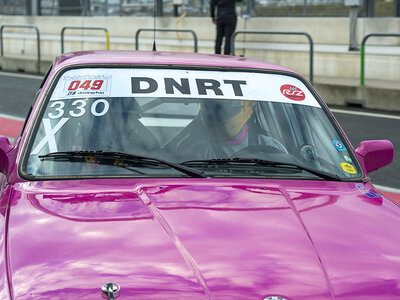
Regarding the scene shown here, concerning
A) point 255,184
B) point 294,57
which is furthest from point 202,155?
point 294,57

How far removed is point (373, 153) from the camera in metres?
4.14

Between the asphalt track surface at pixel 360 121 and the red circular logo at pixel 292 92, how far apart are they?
14.1 ft

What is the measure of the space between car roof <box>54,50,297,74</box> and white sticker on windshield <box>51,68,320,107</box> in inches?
3.4

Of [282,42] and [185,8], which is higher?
[185,8]

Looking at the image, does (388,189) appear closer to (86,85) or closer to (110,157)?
(86,85)

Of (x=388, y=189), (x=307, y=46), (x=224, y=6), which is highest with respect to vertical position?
(x=224, y=6)

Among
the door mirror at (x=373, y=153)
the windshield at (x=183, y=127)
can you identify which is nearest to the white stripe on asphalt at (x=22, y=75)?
the windshield at (x=183, y=127)

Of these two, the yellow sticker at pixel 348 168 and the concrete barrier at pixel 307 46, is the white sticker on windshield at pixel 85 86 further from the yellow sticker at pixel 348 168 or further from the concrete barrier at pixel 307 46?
the concrete barrier at pixel 307 46

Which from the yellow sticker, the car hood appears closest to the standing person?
the yellow sticker

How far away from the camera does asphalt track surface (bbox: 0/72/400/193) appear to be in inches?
357

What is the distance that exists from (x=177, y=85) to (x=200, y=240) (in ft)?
4.34

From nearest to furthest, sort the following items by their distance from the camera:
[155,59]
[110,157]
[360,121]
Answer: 1. [110,157]
2. [155,59]
3. [360,121]

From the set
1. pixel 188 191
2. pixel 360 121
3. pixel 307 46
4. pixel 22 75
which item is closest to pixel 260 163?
pixel 188 191

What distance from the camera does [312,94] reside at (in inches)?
169
